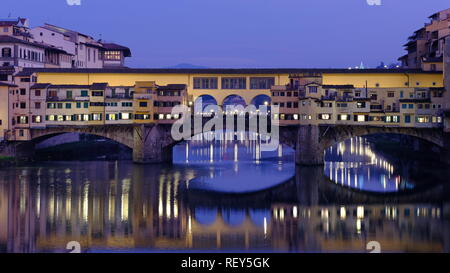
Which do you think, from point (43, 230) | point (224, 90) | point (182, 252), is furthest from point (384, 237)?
point (224, 90)

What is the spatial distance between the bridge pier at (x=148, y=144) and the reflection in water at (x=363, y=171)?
13366 millimetres

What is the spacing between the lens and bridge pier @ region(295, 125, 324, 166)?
4503 centimetres

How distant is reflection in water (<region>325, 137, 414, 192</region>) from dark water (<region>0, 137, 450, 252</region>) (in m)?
0.13

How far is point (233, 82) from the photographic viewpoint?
50.4 metres

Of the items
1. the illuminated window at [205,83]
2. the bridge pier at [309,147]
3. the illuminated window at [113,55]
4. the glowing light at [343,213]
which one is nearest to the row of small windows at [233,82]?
the illuminated window at [205,83]

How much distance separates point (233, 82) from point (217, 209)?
72.9 feet

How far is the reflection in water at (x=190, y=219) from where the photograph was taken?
75.0ft

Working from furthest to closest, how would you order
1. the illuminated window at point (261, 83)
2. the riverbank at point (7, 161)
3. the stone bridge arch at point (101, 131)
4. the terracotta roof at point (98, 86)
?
the illuminated window at point (261, 83)
the terracotta roof at point (98, 86)
the stone bridge arch at point (101, 131)
the riverbank at point (7, 161)

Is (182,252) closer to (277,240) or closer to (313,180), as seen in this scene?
(277,240)

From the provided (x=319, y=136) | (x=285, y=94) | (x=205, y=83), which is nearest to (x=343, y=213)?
(x=319, y=136)

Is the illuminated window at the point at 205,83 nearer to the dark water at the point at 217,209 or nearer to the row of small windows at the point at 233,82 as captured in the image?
the row of small windows at the point at 233,82

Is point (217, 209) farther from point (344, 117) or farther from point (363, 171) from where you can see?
point (344, 117)

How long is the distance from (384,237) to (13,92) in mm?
33907

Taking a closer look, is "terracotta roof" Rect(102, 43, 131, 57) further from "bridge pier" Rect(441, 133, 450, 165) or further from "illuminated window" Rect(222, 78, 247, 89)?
"bridge pier" Rect(441, 133, 450, 165)
